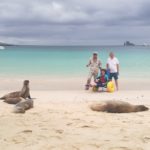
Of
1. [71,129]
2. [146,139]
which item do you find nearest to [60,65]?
[71,129]

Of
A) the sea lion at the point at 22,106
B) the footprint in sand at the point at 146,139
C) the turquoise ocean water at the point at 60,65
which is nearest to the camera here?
the footprint in sand at the point at 146,139

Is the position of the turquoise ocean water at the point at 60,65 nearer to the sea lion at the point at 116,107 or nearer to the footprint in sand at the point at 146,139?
the sea lion at the point at 116,107

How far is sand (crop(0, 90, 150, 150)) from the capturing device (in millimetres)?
5586

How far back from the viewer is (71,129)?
6609 mm

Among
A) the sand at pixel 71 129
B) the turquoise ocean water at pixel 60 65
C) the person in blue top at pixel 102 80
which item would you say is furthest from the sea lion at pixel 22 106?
the turquoise ocean water at pixel 60 65

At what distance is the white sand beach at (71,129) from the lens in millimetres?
5586

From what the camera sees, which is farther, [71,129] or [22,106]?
[22,106]

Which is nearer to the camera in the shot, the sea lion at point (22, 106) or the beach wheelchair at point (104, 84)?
the sea lion at point (22, 106)

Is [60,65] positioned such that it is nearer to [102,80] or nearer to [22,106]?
[102,80]

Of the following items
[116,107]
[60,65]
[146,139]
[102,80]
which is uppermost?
[60,65]

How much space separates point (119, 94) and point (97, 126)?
547 cm

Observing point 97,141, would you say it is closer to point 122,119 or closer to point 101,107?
point 122,119

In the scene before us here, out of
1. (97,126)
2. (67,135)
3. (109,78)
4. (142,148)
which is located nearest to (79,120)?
(97,126)

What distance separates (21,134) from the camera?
621 cm
